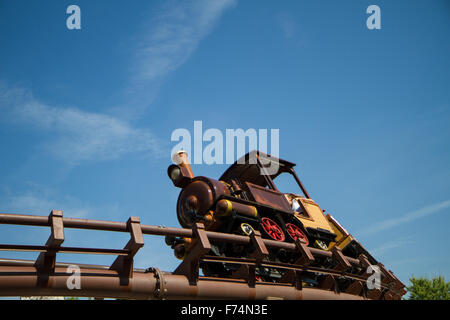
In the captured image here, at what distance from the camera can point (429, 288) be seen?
30.1 metres

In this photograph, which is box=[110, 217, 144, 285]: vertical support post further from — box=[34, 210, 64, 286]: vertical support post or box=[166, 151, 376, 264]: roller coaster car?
box=[166, 151, 376, 264]: roller coaster car

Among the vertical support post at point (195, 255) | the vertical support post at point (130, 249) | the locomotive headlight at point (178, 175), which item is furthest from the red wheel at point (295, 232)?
the vertical support post at point (130, 249)

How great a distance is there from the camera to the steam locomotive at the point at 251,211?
858 cm

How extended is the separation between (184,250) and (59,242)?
4.65 m

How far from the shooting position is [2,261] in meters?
4.89

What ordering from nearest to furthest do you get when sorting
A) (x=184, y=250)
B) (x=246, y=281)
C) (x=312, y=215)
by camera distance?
(x=246, y=281) → (x=184, y=250) → (x=312, y=215)

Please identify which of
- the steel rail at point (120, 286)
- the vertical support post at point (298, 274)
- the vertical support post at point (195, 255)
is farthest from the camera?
the vertical support post at point (298, 274)

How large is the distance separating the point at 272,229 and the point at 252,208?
66cm

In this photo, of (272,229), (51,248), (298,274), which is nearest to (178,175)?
(272,229)

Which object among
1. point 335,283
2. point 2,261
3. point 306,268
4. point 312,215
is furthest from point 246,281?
point 312,215

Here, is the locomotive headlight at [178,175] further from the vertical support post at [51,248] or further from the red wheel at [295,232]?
the vertical support post at [51,248]

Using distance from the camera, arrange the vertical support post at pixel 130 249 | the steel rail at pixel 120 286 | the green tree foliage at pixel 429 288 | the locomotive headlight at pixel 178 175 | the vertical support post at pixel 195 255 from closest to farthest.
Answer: the steel rail at pixel 120 286
the vertical support post at pixel 130 249
the vertical support post at pixel 195 255
the locomotive headlight at pixel 178 175
the green tree foliage at pixel 429 288
